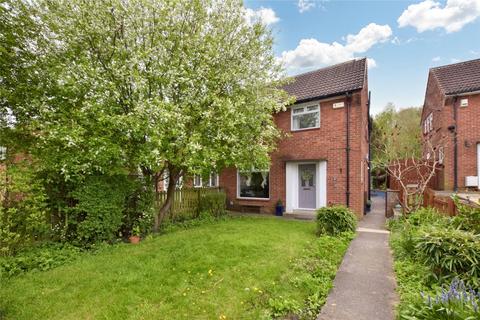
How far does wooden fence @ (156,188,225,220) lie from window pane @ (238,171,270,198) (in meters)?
2.60

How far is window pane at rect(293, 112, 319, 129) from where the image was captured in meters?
10.4

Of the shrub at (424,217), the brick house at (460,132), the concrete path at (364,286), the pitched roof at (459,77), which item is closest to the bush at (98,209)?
the concrete path at (364,286)

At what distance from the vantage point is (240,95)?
7555 mm

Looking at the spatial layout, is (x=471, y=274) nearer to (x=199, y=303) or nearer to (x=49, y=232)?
(x=199, y=303)

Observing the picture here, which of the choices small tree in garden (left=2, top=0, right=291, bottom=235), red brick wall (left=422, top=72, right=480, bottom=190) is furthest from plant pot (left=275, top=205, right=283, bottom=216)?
red brick wall (left=422, top=72, right=480, bottom=190)

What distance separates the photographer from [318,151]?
10.1 metres

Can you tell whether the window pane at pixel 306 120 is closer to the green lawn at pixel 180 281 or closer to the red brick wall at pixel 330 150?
the red brick wall at pixel 330 150

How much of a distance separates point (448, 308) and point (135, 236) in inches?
252

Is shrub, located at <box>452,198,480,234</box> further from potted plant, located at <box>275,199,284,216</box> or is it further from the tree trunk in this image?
the tree trunk

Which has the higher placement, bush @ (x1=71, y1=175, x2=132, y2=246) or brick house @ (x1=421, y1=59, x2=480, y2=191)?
brick house @ (x1=421, y1=59, x2=480, y2=191)

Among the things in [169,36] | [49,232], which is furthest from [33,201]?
[169,36]

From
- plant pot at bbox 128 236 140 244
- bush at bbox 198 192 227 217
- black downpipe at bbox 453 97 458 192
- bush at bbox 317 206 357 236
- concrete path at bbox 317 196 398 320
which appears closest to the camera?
concrete path at bbox 317 196 398 320

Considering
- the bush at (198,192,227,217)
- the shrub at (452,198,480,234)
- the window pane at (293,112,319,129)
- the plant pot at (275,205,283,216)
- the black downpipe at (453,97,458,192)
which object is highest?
the window pane at (293,112,319,129)

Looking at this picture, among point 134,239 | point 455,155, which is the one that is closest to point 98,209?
point 134,239
